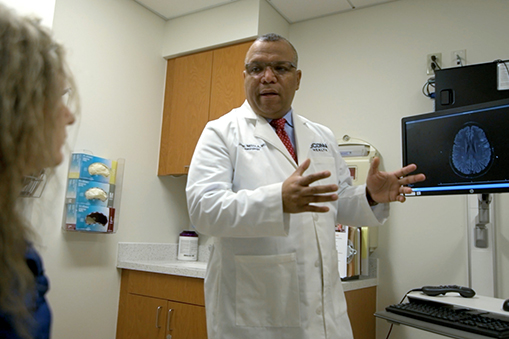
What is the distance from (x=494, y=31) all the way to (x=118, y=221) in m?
2.37

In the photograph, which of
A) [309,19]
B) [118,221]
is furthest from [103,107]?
[309,19]

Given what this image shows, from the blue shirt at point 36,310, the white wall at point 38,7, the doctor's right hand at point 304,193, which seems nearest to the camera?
the blue shirt at point 36,310

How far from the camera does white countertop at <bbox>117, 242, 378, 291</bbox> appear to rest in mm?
2189

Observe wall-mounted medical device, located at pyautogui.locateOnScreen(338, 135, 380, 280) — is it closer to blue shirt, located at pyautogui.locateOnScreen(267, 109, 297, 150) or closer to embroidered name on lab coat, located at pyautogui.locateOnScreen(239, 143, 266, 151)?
blue shirt, located at pyautogui.locateOnScreen(267, 109, 297, 150)

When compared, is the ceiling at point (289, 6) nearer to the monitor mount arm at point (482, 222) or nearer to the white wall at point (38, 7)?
the white wall at point (38, 7)

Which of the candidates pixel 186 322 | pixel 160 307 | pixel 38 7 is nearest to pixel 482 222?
pixel 186 322

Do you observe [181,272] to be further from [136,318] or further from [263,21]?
[263,21]

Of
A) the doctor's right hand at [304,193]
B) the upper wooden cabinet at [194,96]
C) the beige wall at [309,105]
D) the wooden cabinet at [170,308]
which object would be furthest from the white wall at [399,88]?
the doctor's right hand at [304,193]

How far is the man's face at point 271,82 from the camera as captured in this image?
150cm

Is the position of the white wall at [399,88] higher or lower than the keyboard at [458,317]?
higher

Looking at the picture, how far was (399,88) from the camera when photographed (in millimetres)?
2465

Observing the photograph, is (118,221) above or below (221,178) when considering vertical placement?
below

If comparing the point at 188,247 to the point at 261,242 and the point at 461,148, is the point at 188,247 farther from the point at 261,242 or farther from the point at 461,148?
the point at 461,148

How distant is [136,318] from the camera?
8.10 feet
